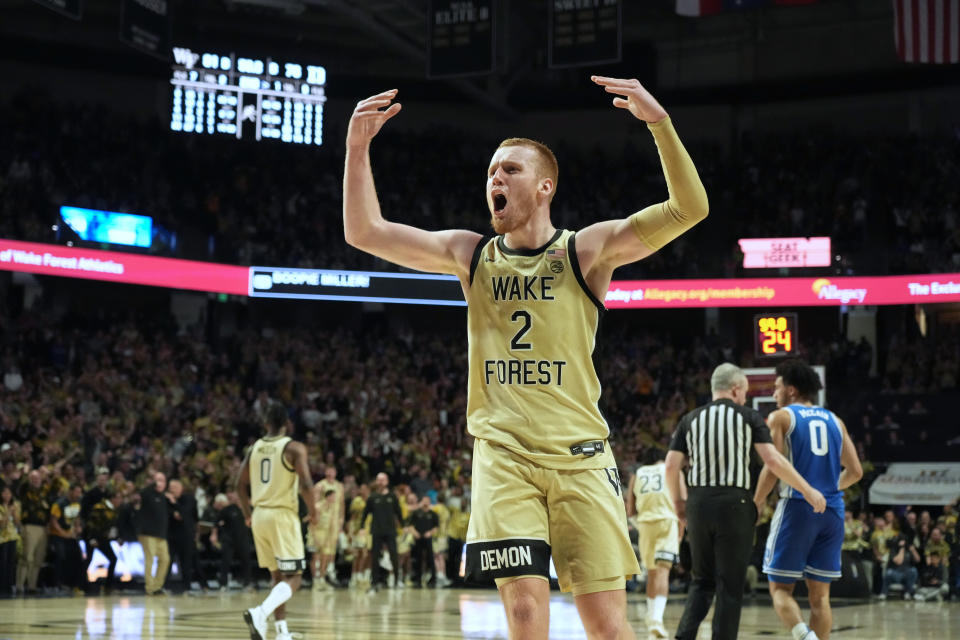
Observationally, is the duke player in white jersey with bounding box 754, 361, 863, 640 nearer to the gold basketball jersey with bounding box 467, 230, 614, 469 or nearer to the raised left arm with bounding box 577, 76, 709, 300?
the gold basketball jersey with bounding box 467, 230, 614, 469

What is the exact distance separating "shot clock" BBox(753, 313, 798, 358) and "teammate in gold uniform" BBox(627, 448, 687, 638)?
8.68 ft

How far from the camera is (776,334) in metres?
14.9

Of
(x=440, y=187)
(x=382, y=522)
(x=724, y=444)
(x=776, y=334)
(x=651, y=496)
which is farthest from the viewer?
(x=440, y=187)

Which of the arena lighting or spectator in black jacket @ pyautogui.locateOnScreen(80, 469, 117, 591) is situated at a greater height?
the arena lighting

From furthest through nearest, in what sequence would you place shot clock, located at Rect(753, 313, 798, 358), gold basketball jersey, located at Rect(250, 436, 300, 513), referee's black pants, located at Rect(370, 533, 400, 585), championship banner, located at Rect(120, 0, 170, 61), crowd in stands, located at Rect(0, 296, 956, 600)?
referee's black pants, located at Rect(370, 533, 400, 585) → championship banner, located at Rect(120, 0, 170, 61) → crowd in stands, located at Rect(0, 296, 956, 600) → shot clock, located at Rect(753, 313, 798, 358) → gold basketball jersey, located at Rect(250, 436, 300, 513)

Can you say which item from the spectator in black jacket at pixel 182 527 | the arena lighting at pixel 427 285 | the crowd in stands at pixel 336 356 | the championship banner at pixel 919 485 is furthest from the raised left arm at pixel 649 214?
the arena lighting at pixel 427 285

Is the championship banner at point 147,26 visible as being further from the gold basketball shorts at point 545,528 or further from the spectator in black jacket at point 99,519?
the gold basketball shorts at point 545,528

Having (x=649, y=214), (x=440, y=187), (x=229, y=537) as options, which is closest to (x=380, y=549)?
(x=229, y=537)

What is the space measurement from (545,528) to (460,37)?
17.8m

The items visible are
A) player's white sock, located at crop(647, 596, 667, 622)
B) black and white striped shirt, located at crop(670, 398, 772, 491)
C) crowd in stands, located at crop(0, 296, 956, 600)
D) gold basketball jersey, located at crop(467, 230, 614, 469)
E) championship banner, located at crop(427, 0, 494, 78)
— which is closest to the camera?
gold basketball jersey, located at crop(467, 230, 614, 469)

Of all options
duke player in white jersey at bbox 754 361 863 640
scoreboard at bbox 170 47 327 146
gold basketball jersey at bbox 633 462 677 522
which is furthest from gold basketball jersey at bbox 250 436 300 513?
scoreboard at bbox 170 47 327 146

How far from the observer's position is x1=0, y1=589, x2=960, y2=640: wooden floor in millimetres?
11688

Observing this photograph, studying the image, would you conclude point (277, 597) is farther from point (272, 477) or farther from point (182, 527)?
point (182, 527)

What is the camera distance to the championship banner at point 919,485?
23.6m
